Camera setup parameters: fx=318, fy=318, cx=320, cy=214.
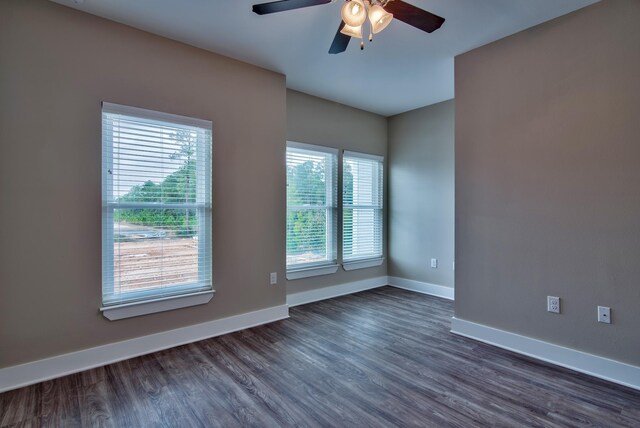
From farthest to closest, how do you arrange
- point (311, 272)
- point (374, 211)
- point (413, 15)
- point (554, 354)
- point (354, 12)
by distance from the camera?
point (374, 211) < point (311, 272) < point (554, 354) < point (413, 15) < point (354, 12)

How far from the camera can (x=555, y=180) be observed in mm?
2525

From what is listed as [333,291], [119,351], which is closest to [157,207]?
[119,351]

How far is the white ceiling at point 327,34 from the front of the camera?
7.73 ft

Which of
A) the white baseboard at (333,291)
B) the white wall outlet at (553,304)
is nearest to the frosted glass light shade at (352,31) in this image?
the white wall outlet at (553,304)

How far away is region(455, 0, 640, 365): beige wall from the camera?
2217 mm

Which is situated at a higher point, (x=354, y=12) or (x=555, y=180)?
(x=354, y=12)

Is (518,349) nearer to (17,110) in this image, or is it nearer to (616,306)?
(616,306)

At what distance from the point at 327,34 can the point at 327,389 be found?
2.78m

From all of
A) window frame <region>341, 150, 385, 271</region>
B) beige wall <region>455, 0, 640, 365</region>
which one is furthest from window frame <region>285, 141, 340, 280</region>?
beige wall <region>455, 0, 640, 365</region>

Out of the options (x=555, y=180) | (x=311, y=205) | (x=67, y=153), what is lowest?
(x=311, y=205)

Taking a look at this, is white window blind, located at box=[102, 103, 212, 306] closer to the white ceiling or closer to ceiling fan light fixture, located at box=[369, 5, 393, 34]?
the white ceiling

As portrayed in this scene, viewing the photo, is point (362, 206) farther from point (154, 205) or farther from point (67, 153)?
point (67, 153)

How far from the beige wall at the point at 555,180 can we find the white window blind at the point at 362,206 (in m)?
1.75

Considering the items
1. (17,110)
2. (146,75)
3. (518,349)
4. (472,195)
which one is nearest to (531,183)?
(472,195)
